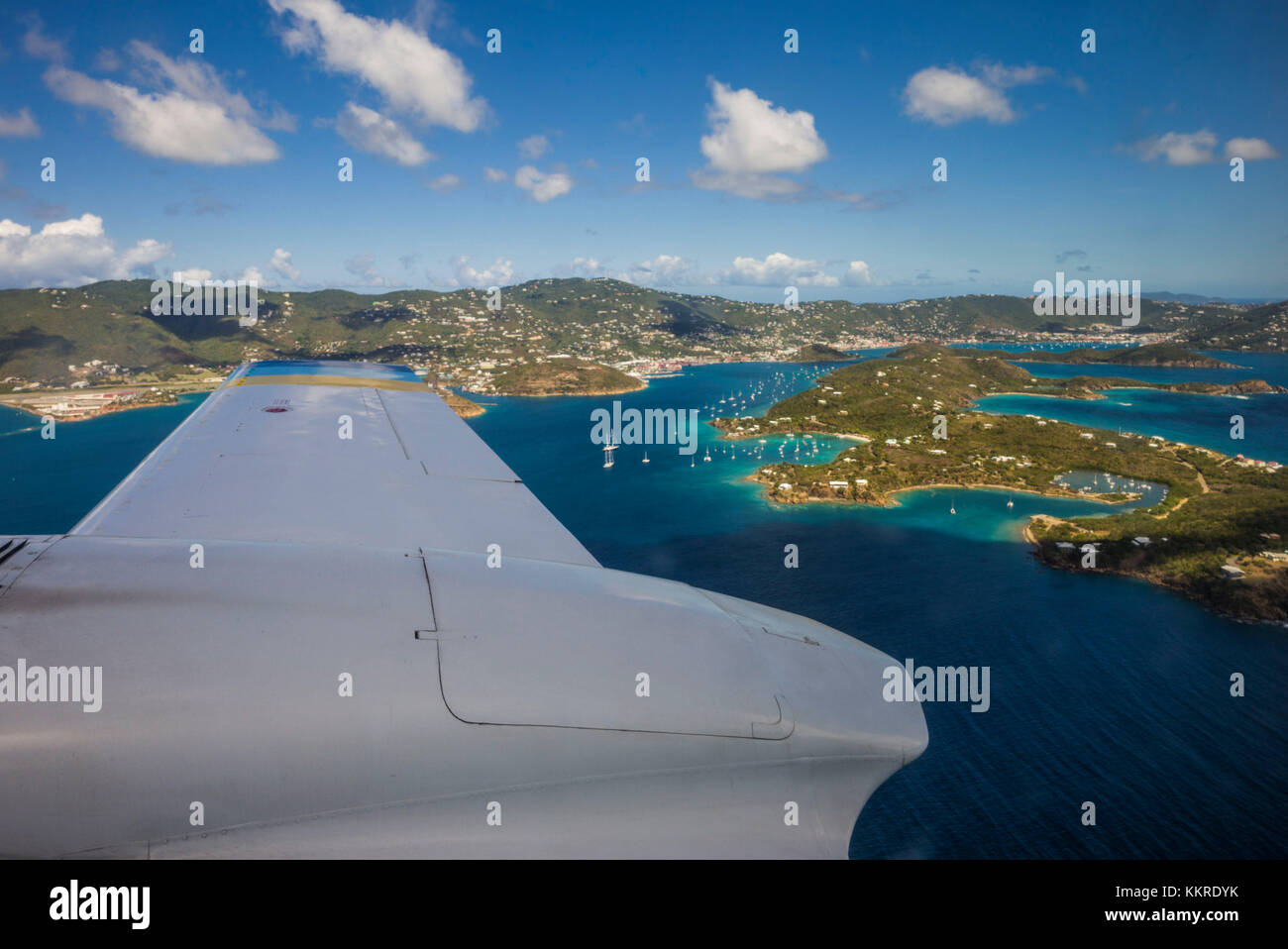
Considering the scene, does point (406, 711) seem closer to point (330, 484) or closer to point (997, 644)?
point (330, 484)

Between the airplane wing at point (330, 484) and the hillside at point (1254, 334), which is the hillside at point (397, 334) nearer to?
the hillside at point (1254, 334)

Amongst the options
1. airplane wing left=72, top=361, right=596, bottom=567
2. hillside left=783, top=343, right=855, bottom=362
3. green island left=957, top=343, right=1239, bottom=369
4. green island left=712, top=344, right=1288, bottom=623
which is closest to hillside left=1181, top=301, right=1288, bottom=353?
green island left=957, top=343, right=1239, bottom=369

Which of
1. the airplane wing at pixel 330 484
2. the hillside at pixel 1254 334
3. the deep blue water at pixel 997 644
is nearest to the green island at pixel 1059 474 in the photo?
the deep blue water at pixel 997 644

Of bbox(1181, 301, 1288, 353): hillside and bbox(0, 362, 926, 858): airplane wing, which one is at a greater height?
bbox(1181, 301, 1288, 353): hillside

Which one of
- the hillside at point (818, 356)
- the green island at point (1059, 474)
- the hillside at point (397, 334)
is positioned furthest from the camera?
the hillside at point (818, 356)

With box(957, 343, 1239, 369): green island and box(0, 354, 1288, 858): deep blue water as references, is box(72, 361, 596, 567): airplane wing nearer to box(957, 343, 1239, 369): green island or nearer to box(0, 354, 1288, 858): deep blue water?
box(0, 354, 1288, 858): deep blue water

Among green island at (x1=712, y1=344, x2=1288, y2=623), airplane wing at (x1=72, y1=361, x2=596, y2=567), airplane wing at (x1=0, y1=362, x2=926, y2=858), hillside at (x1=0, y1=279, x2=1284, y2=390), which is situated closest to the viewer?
airplane wing at (x1=0, y1=362, x2=926, y2=858)
